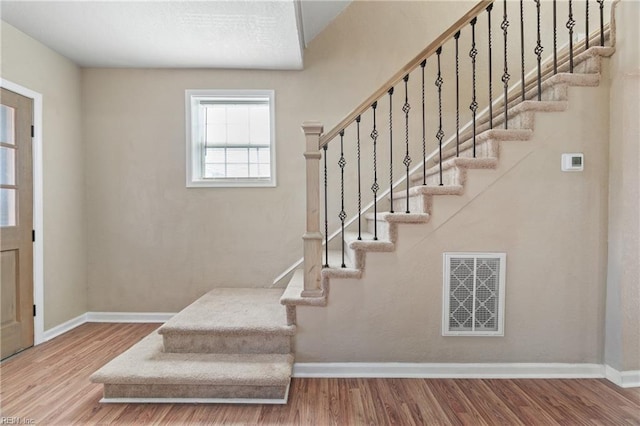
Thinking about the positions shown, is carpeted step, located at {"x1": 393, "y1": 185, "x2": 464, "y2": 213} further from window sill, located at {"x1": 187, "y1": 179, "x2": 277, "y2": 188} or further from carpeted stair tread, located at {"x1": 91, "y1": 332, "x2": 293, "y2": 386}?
window sill, located at {"x1": 187, "y1": 179, "x2": 277, "y2": 188}

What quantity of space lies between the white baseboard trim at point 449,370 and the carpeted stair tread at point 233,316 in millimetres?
373

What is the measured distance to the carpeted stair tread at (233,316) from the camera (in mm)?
2396

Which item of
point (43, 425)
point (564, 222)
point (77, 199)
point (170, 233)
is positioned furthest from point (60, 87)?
point (564, 222)

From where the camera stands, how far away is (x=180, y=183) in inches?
141

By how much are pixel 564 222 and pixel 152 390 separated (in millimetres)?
3078

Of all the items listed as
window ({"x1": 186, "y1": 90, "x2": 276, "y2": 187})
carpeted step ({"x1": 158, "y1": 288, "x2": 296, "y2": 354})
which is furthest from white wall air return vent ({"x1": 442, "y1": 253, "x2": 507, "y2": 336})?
A: window ({"x1": 186, "y1": 90, "x2": 276, "y2": 187})

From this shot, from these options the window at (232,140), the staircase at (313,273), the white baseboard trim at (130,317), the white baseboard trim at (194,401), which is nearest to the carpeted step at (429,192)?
the staircase at (313,273)

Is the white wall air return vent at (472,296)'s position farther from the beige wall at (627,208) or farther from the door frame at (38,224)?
the door frame at (38,224)

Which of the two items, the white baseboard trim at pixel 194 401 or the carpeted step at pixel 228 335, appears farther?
the carpeted step at pixel 228 335

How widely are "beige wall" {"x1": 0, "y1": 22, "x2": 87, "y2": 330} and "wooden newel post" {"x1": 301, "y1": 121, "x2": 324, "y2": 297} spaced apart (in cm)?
259

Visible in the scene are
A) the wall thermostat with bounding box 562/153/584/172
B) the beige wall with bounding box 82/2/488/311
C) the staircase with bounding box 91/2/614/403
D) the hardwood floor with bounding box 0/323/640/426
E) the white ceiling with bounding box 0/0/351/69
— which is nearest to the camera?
the hardwood floor with bounding box 0/323/640/426

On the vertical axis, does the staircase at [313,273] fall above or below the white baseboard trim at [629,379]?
above

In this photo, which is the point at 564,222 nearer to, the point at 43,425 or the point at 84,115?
the point at 43,425

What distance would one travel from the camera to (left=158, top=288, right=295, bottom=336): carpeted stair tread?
7.86 feet
